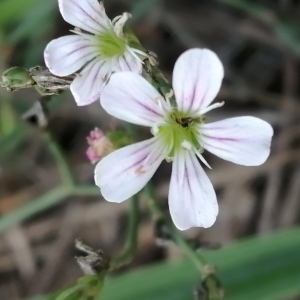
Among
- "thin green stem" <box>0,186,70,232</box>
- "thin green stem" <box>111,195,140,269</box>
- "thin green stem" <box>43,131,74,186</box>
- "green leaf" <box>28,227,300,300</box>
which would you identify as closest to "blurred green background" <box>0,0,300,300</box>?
"green leaf" <box>28,227,300,300</box>

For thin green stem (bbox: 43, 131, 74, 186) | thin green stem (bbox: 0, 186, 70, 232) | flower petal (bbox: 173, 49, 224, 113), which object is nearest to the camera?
flower petal (bbox: 173, 49, 224, 113)

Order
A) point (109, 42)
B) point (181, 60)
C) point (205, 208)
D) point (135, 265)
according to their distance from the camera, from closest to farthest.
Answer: point (181, 60)
point (205, 208)
point (109, 42)
point (135, 265)

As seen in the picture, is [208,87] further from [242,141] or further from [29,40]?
[29,40]

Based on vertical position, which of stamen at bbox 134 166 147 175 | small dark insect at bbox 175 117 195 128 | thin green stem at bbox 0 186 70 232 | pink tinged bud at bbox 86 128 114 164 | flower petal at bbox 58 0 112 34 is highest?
flower petal at bbox 58 0 112 34

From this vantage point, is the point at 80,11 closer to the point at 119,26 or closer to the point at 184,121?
the point at 119,26

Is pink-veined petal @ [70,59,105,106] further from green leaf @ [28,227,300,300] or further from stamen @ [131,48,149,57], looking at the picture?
green leaf @ [28,227,300,300]

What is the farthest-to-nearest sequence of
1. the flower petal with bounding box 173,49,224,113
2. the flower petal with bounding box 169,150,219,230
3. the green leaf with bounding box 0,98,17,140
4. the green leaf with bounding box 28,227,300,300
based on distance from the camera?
the green leaf with bounding box 0,98,17,140
the green leaf with bounding box 28,227,300,300
the flower petal with bounding box 169,150,219,230
the flower petal with bounding box 173,49,224,113

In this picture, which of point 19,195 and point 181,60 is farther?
point 19,195

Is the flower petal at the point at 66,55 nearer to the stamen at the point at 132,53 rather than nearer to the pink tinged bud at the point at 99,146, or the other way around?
the stamen at the point at 132,53

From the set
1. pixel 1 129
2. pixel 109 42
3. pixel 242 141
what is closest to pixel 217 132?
pixel 242 141
